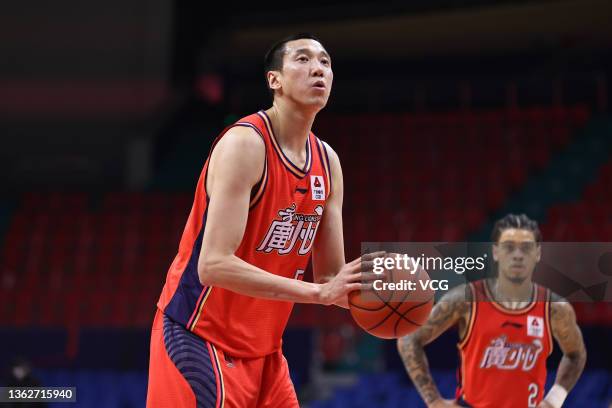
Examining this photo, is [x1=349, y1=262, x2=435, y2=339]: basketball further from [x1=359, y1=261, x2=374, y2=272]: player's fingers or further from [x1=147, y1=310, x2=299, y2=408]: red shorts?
[x1=147, y1=310, x2=299, y2=408]: red shorts

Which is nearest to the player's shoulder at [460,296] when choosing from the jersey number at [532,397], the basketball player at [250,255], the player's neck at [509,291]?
the player's neck at [509,291]

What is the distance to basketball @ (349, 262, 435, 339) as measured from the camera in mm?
3352

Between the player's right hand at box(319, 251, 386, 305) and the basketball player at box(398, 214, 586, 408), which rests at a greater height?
the player's right hand at box(319, 251, 386, 305)

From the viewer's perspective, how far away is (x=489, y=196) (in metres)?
13.8

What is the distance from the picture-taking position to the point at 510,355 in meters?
5.22

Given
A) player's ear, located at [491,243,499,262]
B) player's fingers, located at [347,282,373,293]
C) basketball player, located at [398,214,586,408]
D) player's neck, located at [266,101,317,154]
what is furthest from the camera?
basketball player, located at [398,214,586,408]

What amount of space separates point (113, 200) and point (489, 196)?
5879mm

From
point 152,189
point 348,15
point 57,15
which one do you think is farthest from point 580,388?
point 57,15

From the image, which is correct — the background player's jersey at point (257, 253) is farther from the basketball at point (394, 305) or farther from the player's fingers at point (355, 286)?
the player's fingers at point (355, 286)

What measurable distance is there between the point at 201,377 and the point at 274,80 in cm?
124

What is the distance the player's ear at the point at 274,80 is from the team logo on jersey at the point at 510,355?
2274mm

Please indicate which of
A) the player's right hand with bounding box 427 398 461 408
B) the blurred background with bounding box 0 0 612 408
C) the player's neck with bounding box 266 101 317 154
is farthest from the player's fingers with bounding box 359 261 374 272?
the blurred background with bounding box 0 0 612 408

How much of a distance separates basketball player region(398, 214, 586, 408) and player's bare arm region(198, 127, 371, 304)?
79.6 inches

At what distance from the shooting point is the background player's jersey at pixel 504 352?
5.17m
